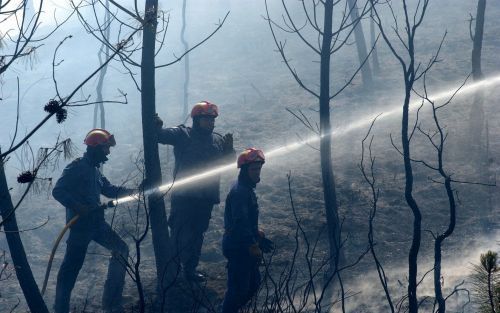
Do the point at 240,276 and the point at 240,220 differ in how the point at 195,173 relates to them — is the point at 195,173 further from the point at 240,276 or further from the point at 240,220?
the point at 240,276

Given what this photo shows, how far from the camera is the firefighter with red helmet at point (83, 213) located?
7.21 meters

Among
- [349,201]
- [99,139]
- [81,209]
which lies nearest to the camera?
[81,209]

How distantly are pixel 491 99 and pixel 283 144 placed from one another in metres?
5.50

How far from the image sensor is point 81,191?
24.1 ft

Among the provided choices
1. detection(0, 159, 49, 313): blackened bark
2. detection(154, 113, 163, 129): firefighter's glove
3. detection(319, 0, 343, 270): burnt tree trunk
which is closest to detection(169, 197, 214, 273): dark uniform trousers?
detection(154, 113, 163, 129): firefighter's glove

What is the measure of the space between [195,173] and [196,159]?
0.60 feet

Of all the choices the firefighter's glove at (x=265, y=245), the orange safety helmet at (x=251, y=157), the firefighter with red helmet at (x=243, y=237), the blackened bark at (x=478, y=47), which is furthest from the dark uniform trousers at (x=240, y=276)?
the blackened bark at (x=478, y=47)

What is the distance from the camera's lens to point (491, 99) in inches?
609

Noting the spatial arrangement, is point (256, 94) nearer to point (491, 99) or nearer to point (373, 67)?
point (373, 67)

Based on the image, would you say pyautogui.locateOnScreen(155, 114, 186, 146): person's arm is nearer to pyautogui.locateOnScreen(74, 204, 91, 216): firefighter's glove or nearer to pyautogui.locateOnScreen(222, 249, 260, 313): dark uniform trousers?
pyautogui.locateOnScreen(74, 204, 91, 216): firefighter's glove

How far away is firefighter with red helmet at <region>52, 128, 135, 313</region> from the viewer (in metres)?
7.21

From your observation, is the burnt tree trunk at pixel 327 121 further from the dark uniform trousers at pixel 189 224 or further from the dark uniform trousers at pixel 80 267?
the dark uniform trousers at pixel 80 267

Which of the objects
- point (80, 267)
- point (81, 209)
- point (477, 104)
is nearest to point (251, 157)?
point (81, 209)

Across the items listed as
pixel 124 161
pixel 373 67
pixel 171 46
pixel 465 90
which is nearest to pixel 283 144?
pixel 124 161
